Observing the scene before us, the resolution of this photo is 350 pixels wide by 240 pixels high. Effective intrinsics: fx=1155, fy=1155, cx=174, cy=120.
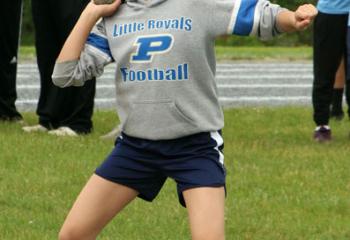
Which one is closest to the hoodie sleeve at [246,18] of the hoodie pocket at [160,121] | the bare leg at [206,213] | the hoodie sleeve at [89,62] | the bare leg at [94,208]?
the hoodie pocket at [160,121]

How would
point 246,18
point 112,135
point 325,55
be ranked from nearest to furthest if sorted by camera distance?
point 246,18 → point 112,135 → point 325,55

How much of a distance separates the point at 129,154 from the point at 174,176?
0.72 ft

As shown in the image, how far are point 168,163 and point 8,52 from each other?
5.61m

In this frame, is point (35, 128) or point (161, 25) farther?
point (35, 128)

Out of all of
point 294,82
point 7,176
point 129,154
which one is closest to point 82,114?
point 7,176

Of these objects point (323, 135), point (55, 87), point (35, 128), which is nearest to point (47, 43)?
point (55, 87)

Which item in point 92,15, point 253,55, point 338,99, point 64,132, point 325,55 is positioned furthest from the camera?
point 253,55

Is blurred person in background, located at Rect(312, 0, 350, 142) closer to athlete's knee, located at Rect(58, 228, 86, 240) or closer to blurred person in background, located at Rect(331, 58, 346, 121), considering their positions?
blurred person in background, located at Rect(331, 58, 346, 121)

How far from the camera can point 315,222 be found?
255 inches

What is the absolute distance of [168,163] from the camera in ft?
15.4

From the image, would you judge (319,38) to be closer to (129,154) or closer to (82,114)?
(82,114)

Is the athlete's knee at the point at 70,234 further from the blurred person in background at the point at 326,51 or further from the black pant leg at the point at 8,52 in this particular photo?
the black pant leg at the point at 8,52

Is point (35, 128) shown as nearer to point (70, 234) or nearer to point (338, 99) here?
point (338, 99)

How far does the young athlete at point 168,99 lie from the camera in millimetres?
4668
